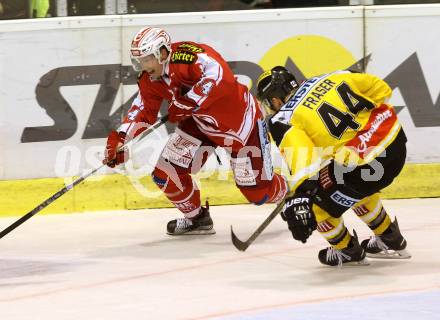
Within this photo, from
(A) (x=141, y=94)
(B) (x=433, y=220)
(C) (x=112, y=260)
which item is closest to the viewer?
(C) (x=112, y=260)

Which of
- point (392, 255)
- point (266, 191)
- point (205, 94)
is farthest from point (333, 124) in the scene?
point (266, 191)

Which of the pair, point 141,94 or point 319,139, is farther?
point 141,94

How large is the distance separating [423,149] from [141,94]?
2089 millimetres

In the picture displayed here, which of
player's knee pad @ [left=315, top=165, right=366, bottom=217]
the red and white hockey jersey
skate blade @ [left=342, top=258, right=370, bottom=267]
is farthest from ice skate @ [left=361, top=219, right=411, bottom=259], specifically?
the red and white hockey jersey

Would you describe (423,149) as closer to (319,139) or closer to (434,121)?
(434,121)

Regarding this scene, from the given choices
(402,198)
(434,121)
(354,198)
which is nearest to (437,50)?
(434,121)

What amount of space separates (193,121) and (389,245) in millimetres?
1358

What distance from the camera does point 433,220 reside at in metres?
6.20

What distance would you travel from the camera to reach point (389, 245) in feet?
17.0

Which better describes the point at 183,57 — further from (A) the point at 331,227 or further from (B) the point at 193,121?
(A) the point at 331,227

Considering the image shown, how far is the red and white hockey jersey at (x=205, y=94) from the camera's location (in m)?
5.51

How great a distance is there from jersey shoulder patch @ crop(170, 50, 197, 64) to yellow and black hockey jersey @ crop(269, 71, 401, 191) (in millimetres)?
957

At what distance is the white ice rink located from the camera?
4230mm

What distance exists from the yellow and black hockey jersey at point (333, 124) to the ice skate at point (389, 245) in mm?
562
